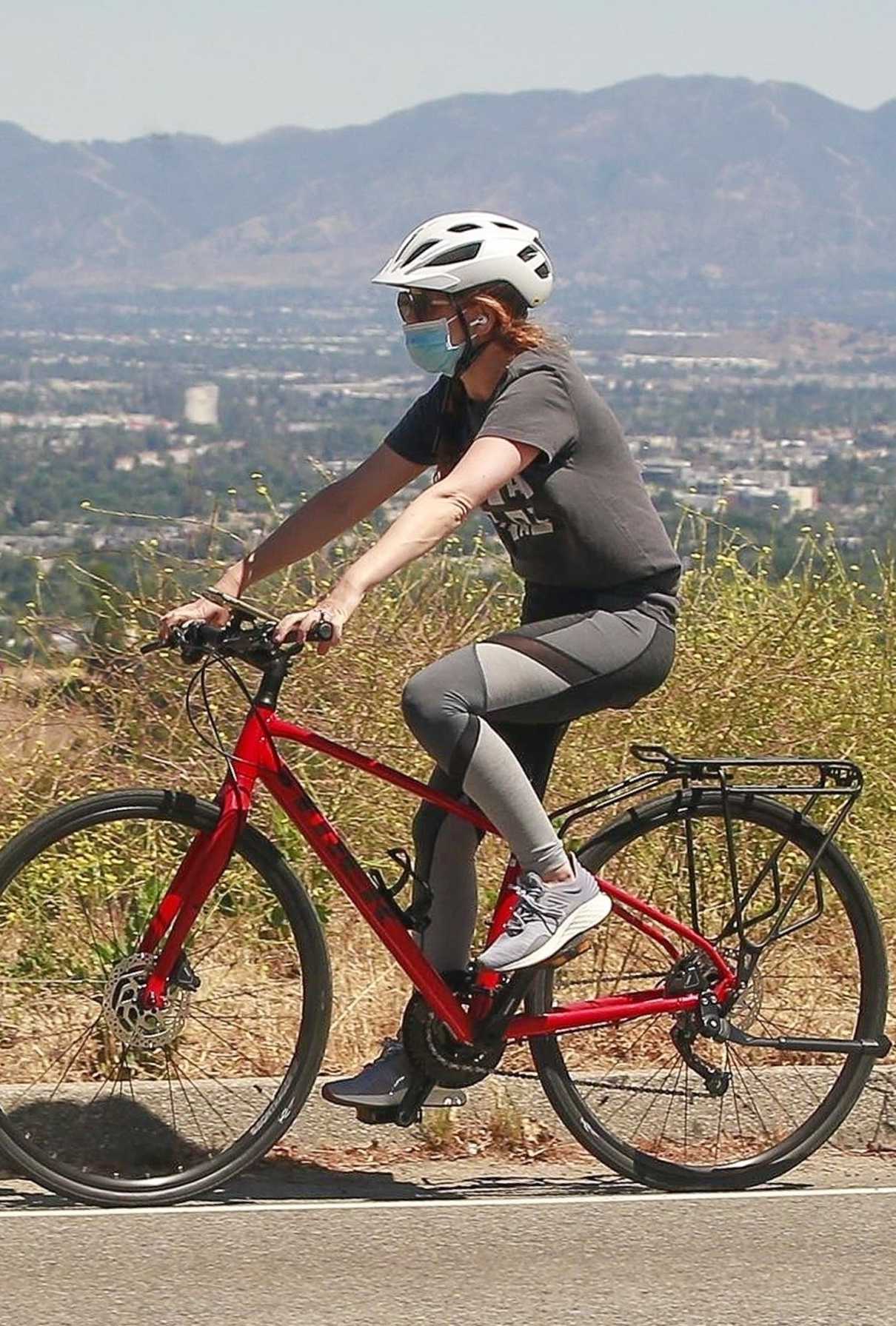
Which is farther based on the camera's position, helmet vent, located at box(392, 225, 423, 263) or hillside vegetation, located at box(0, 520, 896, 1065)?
hillside vegetation, located at box(0, 520, 896, 1065)

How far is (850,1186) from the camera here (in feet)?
16.6

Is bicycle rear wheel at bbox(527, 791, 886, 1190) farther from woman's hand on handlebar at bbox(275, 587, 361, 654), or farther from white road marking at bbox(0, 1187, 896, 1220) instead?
woman's hand on handlebar at bbox(275, 587, 361, 654)

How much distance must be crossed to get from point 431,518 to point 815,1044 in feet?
5.20

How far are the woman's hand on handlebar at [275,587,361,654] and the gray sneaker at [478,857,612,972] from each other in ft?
2.36

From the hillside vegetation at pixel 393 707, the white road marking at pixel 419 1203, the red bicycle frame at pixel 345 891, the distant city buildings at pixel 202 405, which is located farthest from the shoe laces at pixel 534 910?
the distant city buildings at pixel 202 405

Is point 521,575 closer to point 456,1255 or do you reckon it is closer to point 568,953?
point 568,953

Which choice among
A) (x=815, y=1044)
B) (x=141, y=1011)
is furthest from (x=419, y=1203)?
(x=815, y=1044)

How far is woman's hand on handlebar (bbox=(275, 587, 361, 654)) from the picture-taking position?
450 centimetres

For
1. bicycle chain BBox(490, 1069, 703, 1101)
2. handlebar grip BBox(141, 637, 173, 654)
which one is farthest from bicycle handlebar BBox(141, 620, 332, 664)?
bicycle chain BBox(490, 1069, 703, 1101)

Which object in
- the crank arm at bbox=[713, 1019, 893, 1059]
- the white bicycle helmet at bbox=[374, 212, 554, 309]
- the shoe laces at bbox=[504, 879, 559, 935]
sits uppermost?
the white bicycle helmet at bbox=[374, 212, 554, 309]

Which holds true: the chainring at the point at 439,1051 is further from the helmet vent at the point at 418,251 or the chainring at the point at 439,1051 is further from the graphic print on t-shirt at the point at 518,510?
the helmet vent at the point at 418,251

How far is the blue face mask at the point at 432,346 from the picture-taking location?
479cm

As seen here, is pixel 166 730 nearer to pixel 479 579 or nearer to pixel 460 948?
pixel 479 579

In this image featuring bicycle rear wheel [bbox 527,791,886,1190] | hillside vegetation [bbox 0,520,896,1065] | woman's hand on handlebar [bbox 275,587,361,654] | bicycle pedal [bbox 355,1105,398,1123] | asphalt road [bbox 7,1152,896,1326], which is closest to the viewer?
asphalt road [bbox 7,1152,896,1326]
